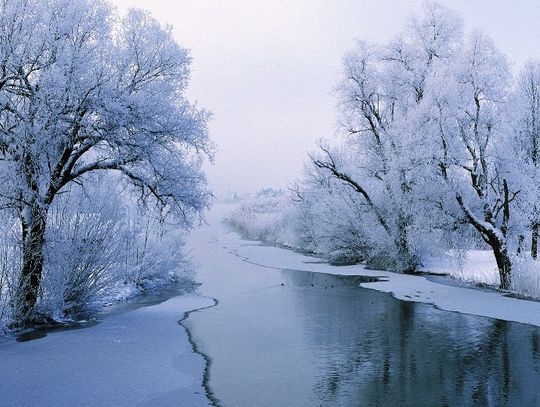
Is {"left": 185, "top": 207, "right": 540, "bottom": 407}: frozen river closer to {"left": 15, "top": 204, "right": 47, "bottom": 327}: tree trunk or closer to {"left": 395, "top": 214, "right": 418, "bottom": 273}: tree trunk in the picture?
{"left": 15, "top": 204, "right": 47, "bottom": 327}: tree trunk

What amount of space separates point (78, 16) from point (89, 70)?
153cm

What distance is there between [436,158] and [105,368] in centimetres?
1642

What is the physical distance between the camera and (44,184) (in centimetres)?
1183

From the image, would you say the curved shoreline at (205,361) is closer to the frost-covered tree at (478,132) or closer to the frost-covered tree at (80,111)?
the frost-covered tree at (80,111)

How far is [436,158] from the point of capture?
Answer: 21.1m

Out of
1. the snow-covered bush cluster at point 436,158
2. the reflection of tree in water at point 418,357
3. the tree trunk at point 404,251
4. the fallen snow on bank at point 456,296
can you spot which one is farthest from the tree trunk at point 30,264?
the tree trunk at point 404,251

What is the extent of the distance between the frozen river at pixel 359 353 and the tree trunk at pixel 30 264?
397 cm

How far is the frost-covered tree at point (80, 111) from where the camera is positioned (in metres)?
11.0

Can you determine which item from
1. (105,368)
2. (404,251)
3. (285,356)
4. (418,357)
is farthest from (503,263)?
(105,368)

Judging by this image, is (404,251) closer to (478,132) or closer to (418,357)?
(478,132)

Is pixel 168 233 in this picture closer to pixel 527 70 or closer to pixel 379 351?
pixel 379 351

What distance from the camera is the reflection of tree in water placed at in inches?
309

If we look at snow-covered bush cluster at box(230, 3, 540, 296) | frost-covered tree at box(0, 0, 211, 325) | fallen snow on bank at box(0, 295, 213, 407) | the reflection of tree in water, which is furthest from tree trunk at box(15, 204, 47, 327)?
snow-covered bush cluster at box(230, 3, 540, 296)

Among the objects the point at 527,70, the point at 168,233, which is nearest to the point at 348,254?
the point at 168,233
